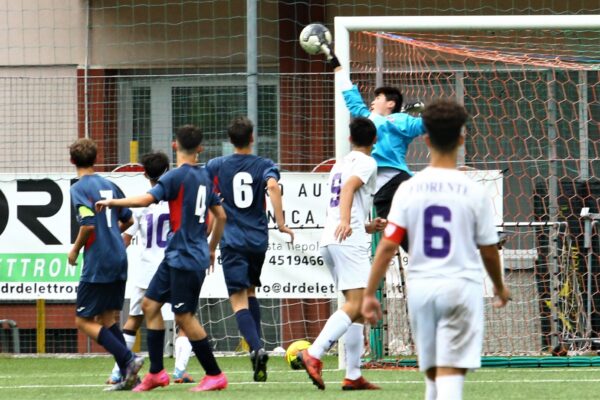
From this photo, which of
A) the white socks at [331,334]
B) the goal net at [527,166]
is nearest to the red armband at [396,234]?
the white socks at [331,334]

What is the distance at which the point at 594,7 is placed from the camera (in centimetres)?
1409

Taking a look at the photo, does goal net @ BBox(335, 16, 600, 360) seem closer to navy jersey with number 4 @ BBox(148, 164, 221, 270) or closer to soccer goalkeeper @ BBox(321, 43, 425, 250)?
soccer goalkeeper @ BBox(321, 43, 425, 250)

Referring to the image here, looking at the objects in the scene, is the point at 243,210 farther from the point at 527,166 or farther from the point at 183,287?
the point at 527,166

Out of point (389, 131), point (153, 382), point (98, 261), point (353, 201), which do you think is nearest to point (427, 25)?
point (389, 131)

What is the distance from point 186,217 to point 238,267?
0.92 metres

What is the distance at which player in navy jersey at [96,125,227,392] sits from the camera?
865 cm

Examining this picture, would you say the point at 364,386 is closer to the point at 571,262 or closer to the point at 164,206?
the point at 164,206

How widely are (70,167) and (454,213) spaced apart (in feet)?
29.3

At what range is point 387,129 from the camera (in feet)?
31.6

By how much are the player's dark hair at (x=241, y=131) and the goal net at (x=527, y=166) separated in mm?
2406

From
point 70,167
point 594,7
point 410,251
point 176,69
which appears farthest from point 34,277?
point 410,251

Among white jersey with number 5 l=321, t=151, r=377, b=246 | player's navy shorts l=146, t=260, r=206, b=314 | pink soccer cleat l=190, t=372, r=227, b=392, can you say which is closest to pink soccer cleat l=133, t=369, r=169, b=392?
pink soccer cleat l=190, t=372, r=227, b=392

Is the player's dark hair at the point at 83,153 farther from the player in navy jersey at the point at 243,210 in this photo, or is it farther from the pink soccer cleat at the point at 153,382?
the pink soccer cleat at the point at 153,382

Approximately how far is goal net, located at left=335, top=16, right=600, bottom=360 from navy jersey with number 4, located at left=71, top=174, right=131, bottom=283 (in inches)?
129
